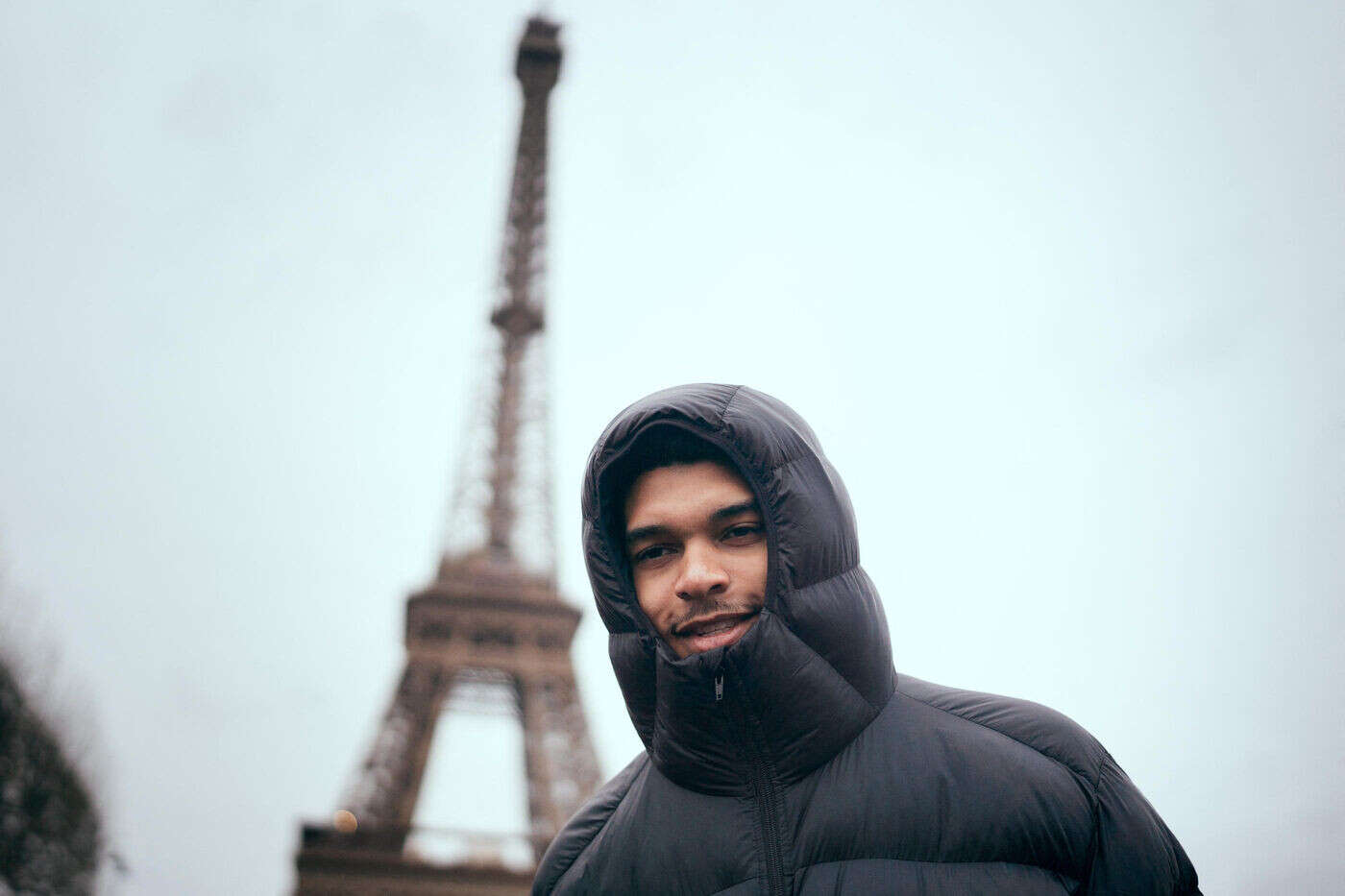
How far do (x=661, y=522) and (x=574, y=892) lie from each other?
794mm

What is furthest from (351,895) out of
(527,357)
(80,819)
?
(527,357)

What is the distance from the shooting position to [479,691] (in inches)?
1001

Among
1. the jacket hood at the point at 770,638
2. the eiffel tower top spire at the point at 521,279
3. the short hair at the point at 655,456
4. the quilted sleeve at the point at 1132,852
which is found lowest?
the quilted sleeve at the point at 1132,852

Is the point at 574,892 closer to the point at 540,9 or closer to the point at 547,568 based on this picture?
the point at 547,568

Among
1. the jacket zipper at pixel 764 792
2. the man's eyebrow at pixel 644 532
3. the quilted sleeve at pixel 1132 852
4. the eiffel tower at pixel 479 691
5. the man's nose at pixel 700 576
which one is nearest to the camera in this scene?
the quilted sleeve at pixel 1132 852

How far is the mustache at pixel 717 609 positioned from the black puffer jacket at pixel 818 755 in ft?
0.27

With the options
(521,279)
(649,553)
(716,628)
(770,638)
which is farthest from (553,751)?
(770,638)

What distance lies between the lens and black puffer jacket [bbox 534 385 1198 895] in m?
1.82

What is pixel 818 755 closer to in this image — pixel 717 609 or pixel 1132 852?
pixel 717 609

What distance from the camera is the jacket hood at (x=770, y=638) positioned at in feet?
6.39

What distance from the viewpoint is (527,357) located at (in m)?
31.4

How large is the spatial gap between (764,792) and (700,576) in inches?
16.6

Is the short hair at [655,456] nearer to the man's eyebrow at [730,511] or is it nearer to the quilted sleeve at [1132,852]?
the man's eyebrow at [730,511]

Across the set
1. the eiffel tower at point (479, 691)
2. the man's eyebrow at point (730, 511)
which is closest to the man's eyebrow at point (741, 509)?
the man's eyebrow at point (730, 511)
